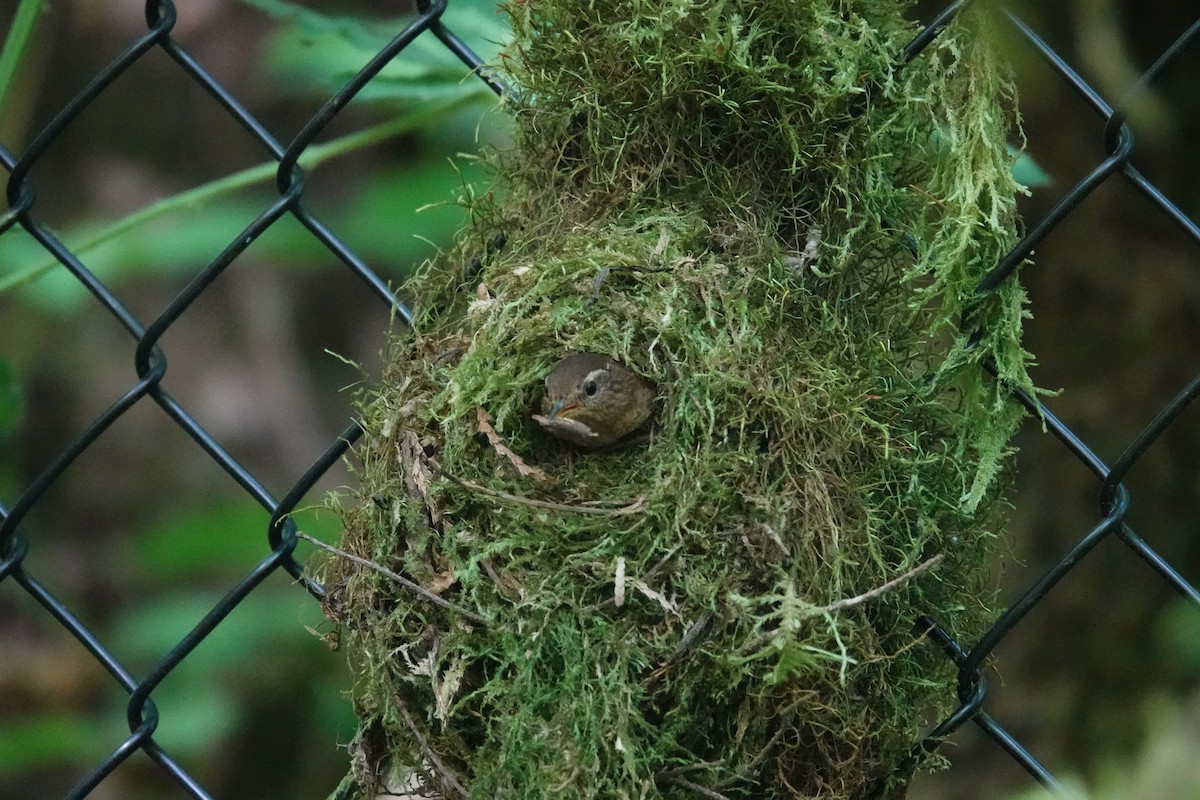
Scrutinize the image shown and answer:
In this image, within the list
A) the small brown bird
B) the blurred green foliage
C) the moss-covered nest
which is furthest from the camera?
the blurred green foliage

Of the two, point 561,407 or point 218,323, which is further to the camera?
point 218,323

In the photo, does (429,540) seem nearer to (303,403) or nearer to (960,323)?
(960,323)

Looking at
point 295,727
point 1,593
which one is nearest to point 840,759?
point 295,727

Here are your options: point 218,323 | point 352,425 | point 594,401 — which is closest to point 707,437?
point 594,401

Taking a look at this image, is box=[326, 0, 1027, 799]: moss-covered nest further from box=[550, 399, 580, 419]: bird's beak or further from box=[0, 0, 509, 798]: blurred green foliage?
box=[0, 0, 509, 798]: blurred green foliage

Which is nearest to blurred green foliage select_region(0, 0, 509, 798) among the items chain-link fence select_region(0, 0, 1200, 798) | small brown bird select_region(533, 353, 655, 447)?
chain-link fence select_region(0, 0, 1200, 798)

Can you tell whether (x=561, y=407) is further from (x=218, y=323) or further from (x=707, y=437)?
(x=218, y=323)

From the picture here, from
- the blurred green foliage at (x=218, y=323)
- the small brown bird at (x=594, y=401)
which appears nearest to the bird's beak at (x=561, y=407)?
the small brown bird at (x=594, y=401)
